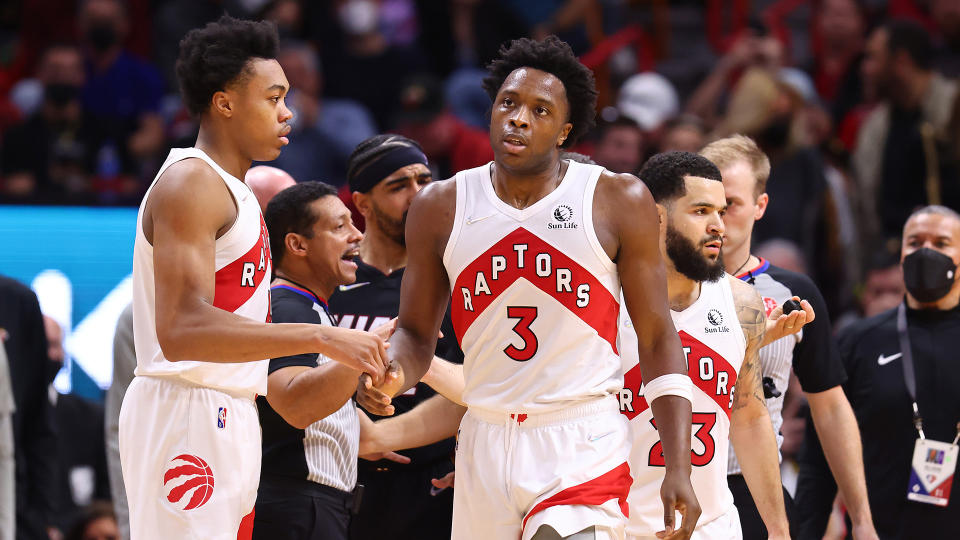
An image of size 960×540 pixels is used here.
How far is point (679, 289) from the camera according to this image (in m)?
5.25

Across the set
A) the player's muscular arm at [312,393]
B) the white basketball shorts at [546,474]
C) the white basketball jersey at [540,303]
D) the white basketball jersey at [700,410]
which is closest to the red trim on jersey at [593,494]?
the white basketball shorts at [546,474]

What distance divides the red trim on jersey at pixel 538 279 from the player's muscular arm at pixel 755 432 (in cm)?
109

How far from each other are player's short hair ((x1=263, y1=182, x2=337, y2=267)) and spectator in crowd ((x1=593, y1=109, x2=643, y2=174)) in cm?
433

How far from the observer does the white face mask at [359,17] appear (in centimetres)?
1234

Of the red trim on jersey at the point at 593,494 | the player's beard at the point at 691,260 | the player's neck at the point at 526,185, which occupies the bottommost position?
the red trim on jersey at the point at 593,494

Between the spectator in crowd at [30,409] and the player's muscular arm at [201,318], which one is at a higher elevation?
the player's muscular arm at [201,318]

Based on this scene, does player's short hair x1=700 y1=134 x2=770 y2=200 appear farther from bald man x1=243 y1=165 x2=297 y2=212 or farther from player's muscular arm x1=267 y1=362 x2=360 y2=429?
player's muscular arm x1=267 y1=362 x2=360 y2=429

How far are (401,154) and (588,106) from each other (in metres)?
1.84

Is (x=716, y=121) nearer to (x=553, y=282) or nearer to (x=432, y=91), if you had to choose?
(x=432, y=91)

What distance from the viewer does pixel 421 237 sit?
4574 mm

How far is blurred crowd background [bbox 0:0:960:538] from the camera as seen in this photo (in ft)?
33.2

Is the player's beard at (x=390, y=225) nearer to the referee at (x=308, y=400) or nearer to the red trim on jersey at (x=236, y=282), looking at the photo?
the referee at (x=308, y=400)

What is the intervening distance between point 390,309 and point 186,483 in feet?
6.01

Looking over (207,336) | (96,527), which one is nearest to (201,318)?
(207,336)
